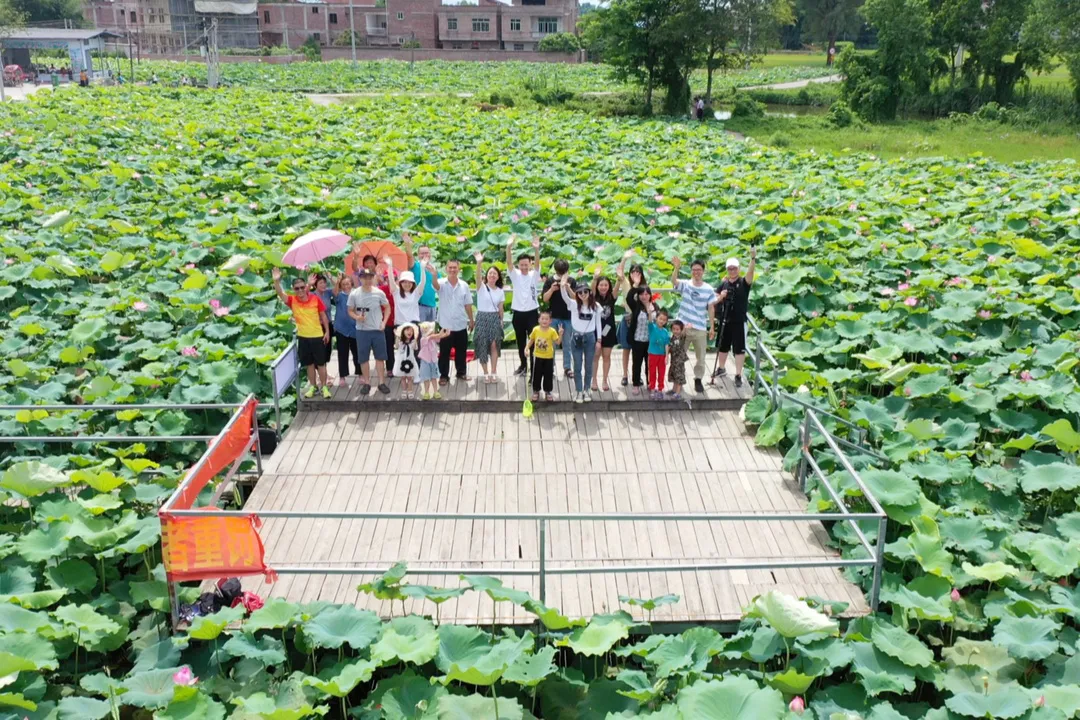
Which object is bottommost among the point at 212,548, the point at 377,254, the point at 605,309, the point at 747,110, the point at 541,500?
the point at 541,500

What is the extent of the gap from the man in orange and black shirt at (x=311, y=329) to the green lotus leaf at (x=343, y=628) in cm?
358

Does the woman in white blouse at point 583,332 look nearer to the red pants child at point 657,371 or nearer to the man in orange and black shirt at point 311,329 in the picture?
the red pants child at point 657,371

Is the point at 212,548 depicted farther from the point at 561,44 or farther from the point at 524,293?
the point at 561,44

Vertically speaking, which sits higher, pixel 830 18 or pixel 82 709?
pixel 830 18

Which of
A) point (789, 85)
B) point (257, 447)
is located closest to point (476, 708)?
point (257, 447)

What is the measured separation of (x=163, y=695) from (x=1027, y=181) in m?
20.0

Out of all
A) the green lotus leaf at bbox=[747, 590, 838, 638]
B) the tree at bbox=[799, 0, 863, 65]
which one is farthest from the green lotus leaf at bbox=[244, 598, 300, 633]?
the tree at bbox=[799, 0, 863, 65]

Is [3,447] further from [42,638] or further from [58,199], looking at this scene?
[58,199]

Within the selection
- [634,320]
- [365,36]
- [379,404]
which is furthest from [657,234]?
[365,36]

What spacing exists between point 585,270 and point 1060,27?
30.1 m

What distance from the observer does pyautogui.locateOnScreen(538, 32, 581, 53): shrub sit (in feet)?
236

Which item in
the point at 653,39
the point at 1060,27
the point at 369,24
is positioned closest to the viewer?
the point at 1060,27

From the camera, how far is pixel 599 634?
6.09m

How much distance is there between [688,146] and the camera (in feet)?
87.2
